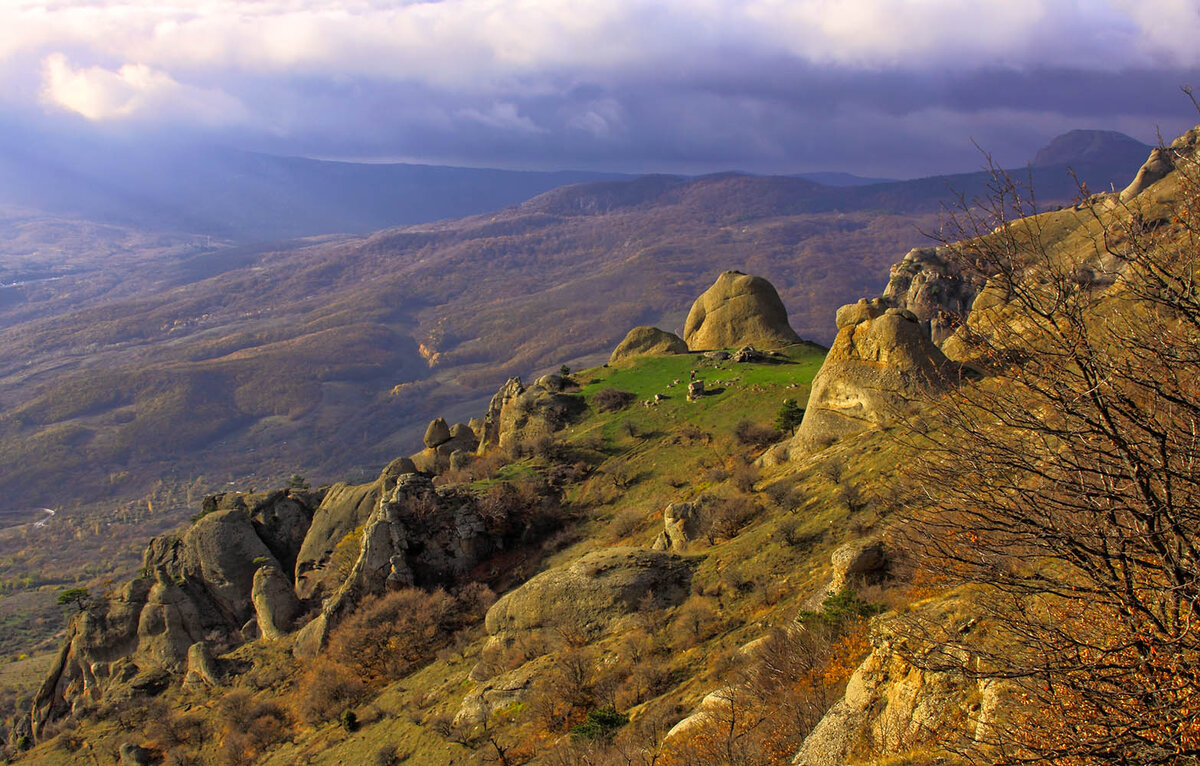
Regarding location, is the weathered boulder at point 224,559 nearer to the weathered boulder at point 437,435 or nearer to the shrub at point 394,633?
the shrub at point 394,633

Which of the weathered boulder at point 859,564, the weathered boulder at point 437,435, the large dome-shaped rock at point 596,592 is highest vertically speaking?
the weathered boulder at point 859,564

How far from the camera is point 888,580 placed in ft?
42.7

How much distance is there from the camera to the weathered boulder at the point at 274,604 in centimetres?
2920

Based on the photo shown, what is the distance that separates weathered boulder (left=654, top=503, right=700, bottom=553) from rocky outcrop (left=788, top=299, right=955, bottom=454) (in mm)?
4714

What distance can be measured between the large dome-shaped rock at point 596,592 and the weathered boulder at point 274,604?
42.7ft

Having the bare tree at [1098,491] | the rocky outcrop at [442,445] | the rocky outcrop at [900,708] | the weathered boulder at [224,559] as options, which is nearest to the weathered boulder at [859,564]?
the rocky outcrop at [900,708]

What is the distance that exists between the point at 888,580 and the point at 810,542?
4.58 meters

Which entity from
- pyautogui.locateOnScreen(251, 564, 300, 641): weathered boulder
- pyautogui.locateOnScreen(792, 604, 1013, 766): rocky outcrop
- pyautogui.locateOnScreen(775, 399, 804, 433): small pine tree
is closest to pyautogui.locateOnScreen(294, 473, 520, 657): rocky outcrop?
pyautogui.locateOnScreen(251, 564, 300, 641): weathered boulder

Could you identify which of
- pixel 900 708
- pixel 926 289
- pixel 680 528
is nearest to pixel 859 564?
pixel 900 708

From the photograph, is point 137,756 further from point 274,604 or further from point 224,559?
point 224,559

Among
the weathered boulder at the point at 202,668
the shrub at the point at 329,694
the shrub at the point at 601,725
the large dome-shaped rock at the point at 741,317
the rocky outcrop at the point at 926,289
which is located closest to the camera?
the shrub at the point at 601,725

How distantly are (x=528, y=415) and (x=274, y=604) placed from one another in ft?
53.5

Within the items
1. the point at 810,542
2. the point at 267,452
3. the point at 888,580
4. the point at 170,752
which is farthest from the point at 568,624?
the point at 267,452

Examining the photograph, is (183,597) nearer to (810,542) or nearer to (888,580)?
(810,542)
